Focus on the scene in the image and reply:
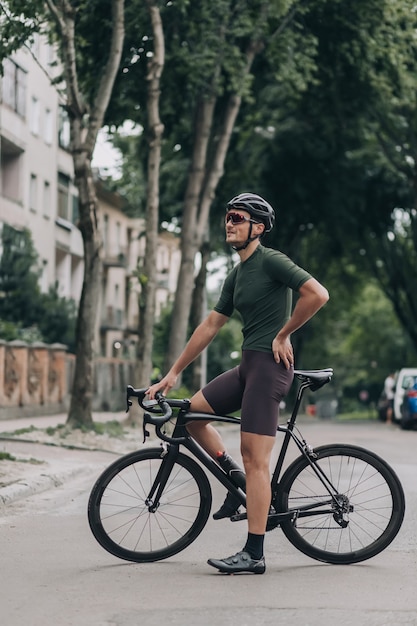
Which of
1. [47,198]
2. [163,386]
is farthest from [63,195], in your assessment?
[163,386]

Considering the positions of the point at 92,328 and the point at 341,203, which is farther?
the point at 341,203

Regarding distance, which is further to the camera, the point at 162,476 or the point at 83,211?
the point at 83,211

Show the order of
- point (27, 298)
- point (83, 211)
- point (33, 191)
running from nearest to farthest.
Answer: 1. point (83, 211)
2. point (27, 298)
3. point (33, 191)

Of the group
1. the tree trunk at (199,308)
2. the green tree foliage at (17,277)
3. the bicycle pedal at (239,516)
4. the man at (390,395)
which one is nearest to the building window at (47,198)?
the green tree foliage at (17,277)

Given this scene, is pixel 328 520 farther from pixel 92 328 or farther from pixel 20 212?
pixel 20 212

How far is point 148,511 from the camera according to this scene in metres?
7.48

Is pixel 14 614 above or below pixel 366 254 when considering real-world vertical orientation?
below

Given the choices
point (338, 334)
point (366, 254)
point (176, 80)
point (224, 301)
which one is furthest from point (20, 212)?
point (224, 301)

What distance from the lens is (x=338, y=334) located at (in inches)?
3041

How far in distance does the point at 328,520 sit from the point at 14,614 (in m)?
2.15

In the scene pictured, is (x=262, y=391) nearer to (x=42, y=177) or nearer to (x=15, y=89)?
(x=15, y=89)

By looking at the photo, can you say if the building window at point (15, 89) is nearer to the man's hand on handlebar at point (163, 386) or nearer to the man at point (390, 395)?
the man at point (390, 395)

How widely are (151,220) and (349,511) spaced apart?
1636cm

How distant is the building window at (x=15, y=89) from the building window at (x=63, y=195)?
643 cm
